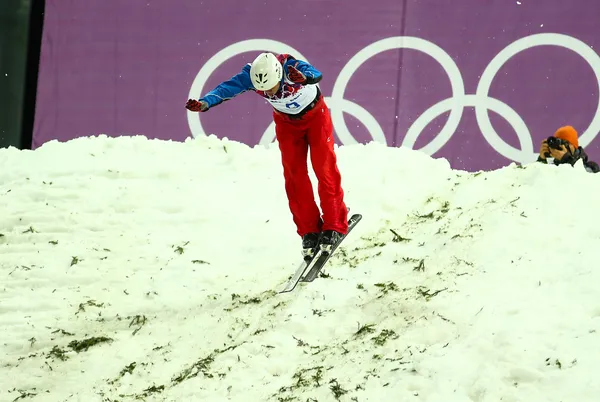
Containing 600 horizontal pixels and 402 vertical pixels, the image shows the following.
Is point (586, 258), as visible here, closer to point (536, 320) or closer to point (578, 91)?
point (536, 320)

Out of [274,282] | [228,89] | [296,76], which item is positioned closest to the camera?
[296,76]

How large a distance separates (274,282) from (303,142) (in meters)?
1.03

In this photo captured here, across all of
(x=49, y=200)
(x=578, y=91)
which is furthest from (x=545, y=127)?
(x=49, y=200)

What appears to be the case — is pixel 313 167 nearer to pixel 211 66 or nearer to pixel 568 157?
pixel 568 157

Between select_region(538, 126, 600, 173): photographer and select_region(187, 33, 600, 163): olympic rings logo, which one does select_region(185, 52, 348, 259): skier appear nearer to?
select_region(538, 126, 600, 173): photographer

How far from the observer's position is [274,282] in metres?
5.29

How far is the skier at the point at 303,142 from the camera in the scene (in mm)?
4902

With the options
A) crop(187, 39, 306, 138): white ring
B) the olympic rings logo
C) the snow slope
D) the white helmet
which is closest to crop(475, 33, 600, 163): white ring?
the olympic rings logo

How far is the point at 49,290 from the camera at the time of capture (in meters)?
5.22

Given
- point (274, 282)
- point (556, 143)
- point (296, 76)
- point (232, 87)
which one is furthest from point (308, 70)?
point (556, 143)

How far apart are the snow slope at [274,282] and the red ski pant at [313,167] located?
373 millimetres

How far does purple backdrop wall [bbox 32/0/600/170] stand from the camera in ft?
26.2

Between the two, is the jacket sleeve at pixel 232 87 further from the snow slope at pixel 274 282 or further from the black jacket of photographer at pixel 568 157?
the black jacket of photographer at pixel 568 157

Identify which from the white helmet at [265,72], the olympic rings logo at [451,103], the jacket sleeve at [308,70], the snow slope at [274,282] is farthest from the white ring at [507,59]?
the white helmet at [265,72]
